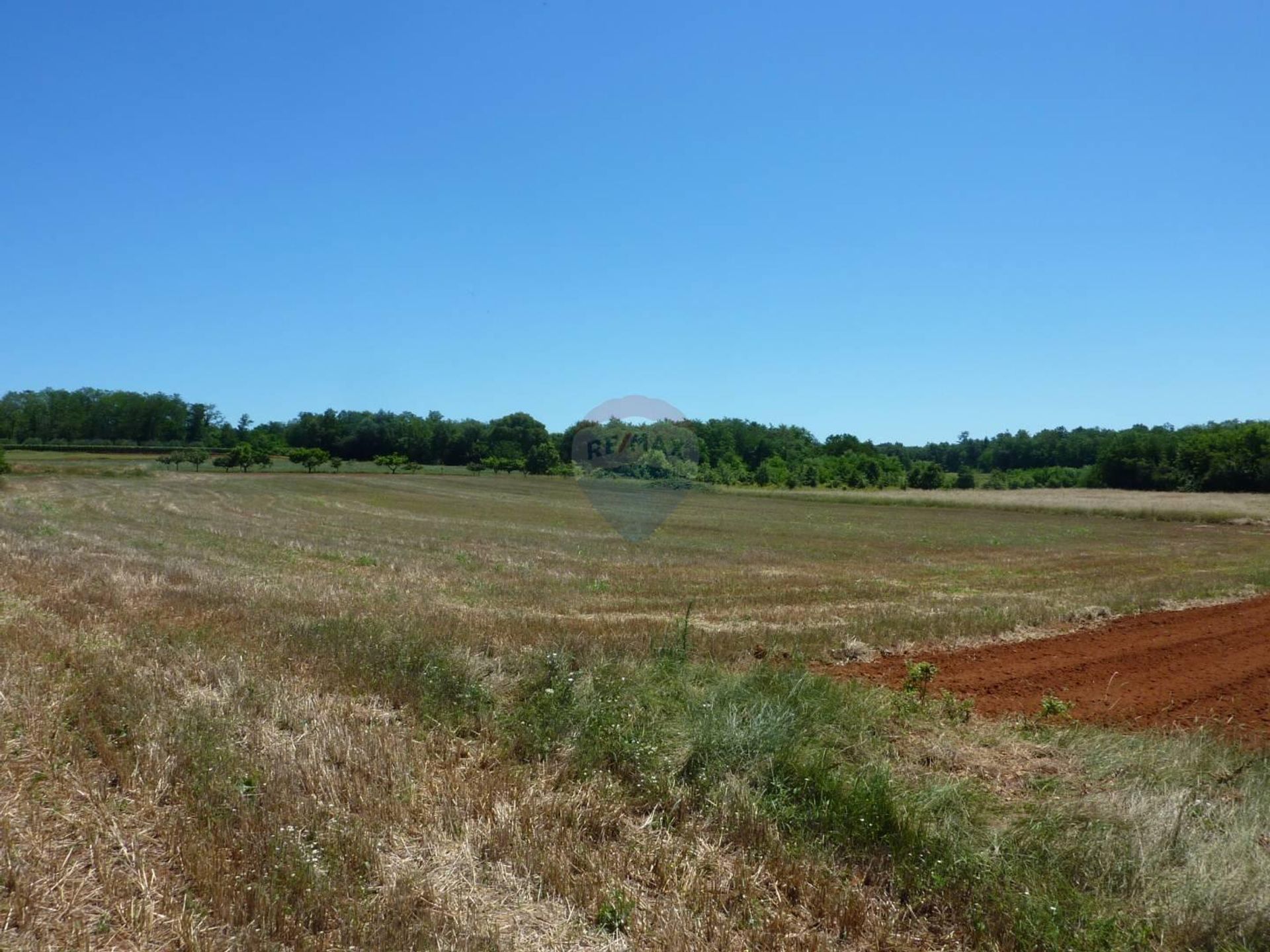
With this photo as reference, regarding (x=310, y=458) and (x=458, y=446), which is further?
(x=458, y=446)

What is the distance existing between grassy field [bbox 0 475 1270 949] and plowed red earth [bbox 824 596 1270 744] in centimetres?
100

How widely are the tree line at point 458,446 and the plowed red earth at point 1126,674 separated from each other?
58.5 meters

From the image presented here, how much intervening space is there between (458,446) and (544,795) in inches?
4992

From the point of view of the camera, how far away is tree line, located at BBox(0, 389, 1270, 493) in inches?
3853

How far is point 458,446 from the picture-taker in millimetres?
129125

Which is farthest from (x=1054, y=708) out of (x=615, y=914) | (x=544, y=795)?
(x=615, y=914)

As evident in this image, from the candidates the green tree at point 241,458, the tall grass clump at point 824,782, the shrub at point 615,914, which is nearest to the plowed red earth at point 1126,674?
the tall grass clump at point 824,782

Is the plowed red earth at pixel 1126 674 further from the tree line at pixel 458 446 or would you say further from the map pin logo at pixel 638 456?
the tree line at pixel 458 446

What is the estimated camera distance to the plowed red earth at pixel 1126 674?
874cm

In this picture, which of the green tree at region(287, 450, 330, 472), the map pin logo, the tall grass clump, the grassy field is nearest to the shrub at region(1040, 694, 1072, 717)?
the grassy field

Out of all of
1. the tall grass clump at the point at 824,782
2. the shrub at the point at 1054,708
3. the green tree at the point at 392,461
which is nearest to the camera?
the tall grass clump at the point at 824,782

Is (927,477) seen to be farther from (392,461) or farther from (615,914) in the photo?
(615,914)

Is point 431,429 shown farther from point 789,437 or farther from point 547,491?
point 547,491

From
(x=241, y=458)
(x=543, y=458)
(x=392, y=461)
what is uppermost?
(x=543, y=458)
